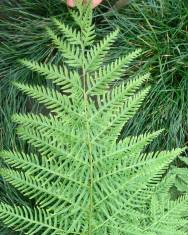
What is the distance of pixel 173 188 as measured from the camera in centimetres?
156

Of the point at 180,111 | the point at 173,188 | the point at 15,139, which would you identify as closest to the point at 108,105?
the point at 173,188

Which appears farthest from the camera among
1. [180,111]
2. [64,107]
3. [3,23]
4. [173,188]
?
[3,23]

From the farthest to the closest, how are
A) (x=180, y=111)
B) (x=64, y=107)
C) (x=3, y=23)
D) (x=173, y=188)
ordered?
(x=3, y=23)
(x=180, y=111)
(x=173, y=188)
(x=64, y=107)

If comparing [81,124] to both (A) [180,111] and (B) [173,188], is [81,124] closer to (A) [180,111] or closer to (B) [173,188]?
(B) [173,188]

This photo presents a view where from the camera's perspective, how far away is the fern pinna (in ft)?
2.31

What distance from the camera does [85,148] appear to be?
74 cm

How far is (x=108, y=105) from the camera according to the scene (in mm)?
720

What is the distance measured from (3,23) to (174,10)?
2.45ft

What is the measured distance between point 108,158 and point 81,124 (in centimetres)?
8

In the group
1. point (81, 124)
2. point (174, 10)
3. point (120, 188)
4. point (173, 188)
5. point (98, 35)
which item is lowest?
point (173, 188)

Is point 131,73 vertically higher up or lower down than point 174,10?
lower down

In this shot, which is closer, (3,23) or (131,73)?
(131,73)

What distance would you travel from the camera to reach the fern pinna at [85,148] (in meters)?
0.71

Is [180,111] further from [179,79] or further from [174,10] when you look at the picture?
[174,10]
